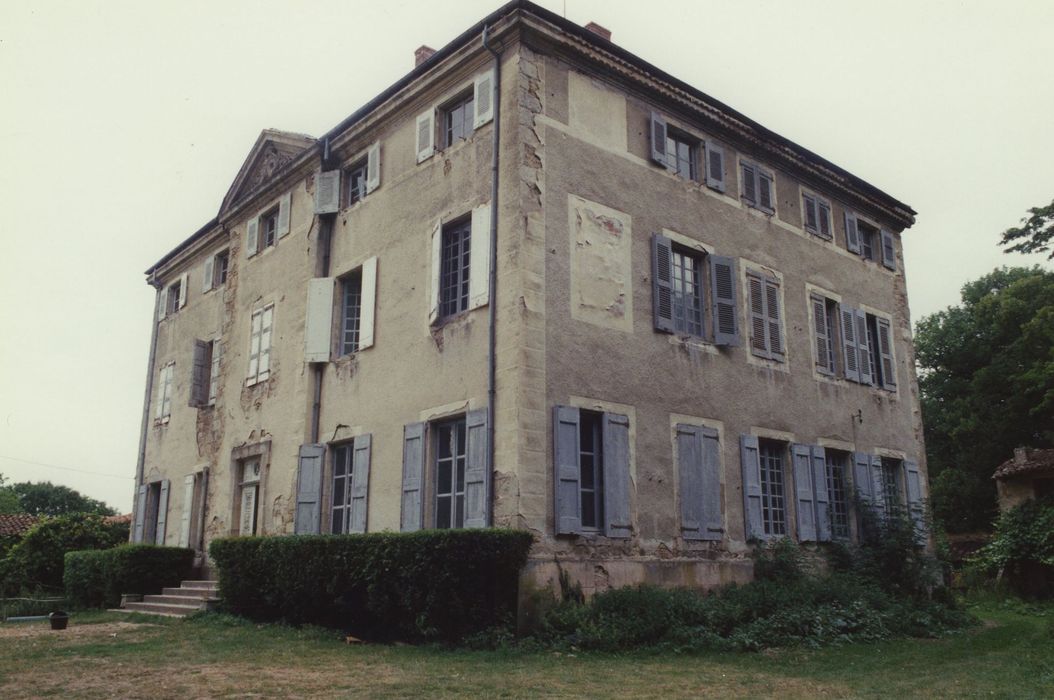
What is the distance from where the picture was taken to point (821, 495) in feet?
46.6

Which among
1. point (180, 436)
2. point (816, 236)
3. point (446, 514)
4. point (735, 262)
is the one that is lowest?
point (446, 514)

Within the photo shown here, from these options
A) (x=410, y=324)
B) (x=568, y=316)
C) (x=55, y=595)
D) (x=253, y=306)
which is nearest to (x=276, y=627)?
(x=410, y=324)

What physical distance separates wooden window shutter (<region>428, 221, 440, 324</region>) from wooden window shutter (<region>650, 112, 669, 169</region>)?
3317mm

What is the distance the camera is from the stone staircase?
13.8m

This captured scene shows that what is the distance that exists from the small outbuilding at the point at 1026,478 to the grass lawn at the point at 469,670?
33.9ft

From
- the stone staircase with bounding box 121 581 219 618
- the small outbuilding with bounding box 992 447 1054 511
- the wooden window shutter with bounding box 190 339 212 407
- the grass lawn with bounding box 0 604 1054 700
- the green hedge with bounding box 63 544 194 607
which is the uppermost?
the wooden window shutter with bounding box 190 339 212 407

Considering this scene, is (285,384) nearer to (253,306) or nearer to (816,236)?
(253,306)

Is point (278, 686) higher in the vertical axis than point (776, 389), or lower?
lower

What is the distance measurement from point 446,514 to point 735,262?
6.00 metres

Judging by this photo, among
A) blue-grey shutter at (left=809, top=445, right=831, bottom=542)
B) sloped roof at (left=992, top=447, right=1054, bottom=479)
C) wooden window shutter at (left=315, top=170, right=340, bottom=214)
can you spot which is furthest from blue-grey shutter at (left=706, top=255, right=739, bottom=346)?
sloped roof at (left=992, top=447, right=1054, bottom=479)

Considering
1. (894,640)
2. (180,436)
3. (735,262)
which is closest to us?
(894,640)

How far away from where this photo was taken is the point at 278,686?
7.30 meters

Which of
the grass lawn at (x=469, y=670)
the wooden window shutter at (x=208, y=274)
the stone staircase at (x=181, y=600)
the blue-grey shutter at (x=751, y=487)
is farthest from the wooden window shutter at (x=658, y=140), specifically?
the wooden window shutter at (x=208, y=274)

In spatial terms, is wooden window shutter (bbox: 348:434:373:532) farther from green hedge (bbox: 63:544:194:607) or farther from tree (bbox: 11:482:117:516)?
tree (bbox: 11:482:117:516)
